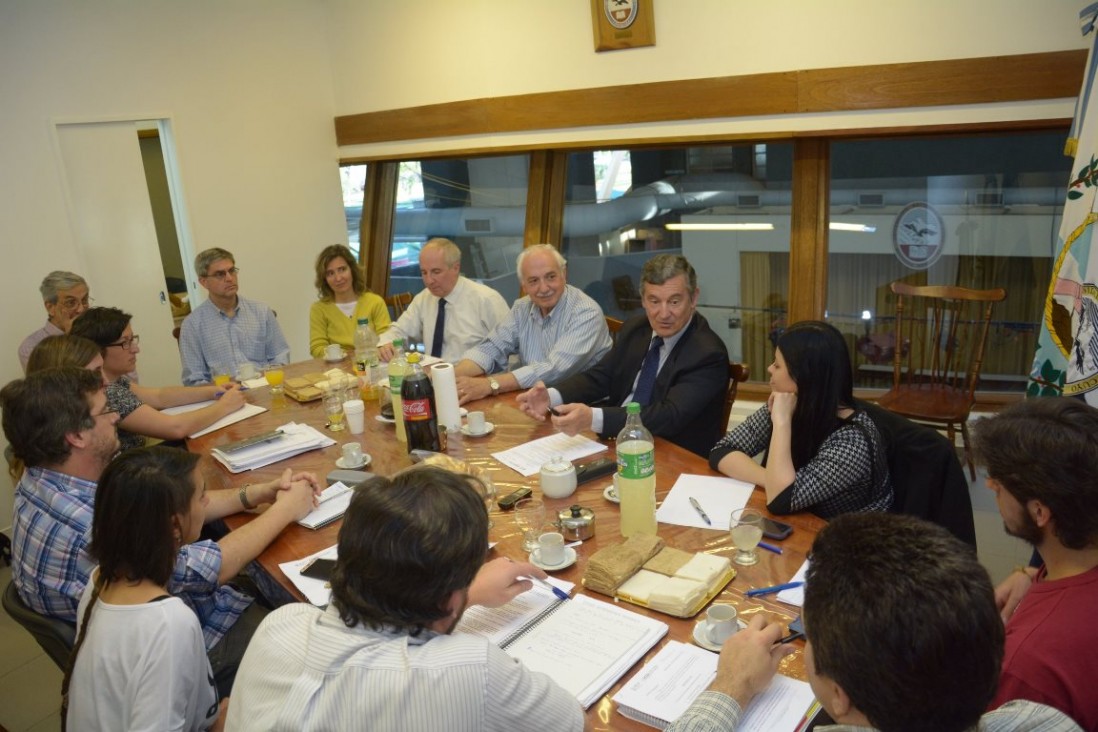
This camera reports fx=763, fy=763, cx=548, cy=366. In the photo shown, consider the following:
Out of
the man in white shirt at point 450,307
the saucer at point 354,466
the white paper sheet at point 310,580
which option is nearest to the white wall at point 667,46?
the man in white shirt at point 450,307

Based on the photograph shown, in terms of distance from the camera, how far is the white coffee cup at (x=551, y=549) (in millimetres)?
1716

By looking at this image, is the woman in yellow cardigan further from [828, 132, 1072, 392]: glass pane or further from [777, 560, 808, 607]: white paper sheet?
[777, 560, 808, 607]: white paper sheet

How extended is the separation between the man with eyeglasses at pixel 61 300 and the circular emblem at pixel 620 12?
123 inches

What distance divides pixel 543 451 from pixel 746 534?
0.82 meters

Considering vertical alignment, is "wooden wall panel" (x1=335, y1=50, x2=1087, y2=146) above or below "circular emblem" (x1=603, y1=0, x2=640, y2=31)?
below

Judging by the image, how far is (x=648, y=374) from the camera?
2.91 m

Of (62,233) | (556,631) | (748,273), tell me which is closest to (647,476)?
(556,631)

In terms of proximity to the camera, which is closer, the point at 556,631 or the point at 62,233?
the point at 556,631

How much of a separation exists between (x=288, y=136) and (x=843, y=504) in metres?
4.77

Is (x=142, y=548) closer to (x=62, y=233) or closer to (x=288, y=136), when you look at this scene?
(x=62, y=233)

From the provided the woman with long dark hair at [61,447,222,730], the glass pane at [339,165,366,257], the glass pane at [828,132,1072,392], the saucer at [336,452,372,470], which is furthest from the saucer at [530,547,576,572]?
the glass pane at [339,165,366,257]

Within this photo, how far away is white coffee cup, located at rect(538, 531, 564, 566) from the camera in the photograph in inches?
67.6

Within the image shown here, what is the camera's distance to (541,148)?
4.57 meters

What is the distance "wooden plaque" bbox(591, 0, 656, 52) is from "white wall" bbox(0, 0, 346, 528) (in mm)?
2395
